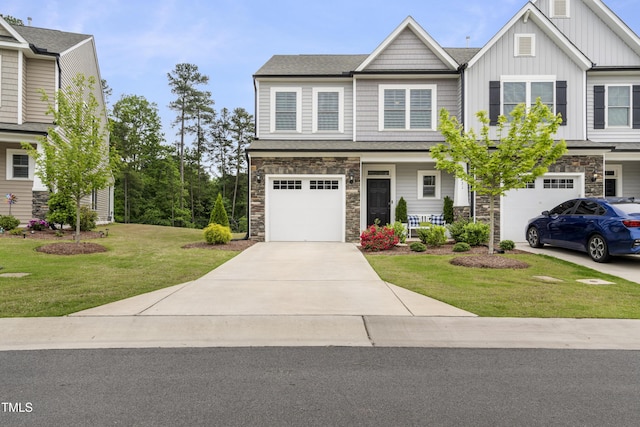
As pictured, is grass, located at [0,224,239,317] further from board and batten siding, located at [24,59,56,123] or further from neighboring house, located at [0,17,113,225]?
board and batten siding, located at [24,59,56,123]

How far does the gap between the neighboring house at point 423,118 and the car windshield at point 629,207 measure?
14.2ft

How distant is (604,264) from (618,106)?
9.47 m

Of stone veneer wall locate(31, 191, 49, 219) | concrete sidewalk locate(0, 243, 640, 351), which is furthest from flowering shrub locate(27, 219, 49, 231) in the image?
concrete sidewalk locate(0, 243, 640, 351)

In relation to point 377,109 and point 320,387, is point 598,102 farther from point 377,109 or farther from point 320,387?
point 320,387

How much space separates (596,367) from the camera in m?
3.82

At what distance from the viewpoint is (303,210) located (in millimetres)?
14812

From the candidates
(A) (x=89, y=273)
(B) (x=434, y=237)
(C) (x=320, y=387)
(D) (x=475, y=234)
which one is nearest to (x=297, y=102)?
(B) (x=434, y=237)

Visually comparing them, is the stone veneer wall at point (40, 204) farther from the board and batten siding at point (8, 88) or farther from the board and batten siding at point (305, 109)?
the board and batten siding at point (305, 109)

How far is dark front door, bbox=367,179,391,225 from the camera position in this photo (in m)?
16.2

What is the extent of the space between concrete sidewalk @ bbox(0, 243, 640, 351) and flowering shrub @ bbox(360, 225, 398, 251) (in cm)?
543

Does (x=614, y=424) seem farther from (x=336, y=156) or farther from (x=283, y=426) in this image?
(x=336, y=156)

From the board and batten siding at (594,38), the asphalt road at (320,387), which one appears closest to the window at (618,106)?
the board and batten siding at (594,38)

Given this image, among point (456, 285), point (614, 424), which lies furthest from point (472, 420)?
point (456, 285)

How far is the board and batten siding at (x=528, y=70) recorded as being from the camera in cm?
1498
